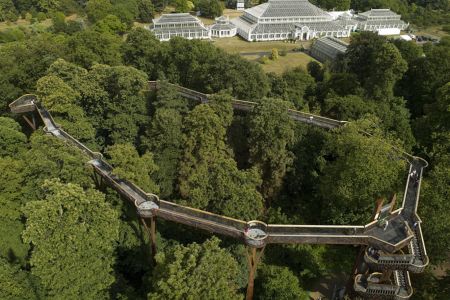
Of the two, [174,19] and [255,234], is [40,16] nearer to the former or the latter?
[174,19]

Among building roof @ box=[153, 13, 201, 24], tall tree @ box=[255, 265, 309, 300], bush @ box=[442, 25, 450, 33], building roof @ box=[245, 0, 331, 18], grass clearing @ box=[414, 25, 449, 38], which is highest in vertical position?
building roof @ box=[245, 0, 331, 18]

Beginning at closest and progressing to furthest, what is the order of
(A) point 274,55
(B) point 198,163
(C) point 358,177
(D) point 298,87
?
(C) point 358,177 < (B) point 198,163 < (D) point 298,87 < (A) point 274,55

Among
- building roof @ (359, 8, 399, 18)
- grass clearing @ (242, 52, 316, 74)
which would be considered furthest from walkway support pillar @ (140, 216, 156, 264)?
building roof @ (359, 8, 399, 18)

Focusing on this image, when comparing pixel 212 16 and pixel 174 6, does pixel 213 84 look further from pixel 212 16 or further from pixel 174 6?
pixel 174 6

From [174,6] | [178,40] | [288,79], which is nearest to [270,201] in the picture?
[288,79]

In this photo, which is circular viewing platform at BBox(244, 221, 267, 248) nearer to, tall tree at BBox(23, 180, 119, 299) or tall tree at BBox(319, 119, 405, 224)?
tall tree at BBox(319, 119, 405, 224)

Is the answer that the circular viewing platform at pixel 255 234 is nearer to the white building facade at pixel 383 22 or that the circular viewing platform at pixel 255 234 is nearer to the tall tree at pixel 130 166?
the tall tree at pixel 130 166

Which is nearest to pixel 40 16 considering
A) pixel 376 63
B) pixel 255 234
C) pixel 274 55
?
pixel 274 55

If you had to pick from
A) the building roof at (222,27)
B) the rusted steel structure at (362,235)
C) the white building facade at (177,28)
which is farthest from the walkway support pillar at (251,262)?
the building roof at (222,27)
